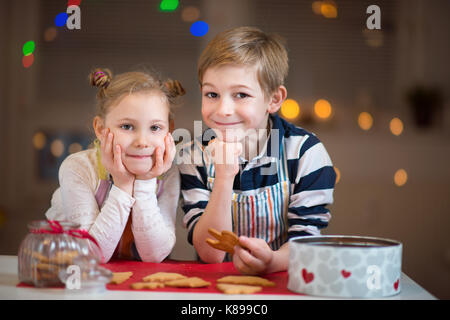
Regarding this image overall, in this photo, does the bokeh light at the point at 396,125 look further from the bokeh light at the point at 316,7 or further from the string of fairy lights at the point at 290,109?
the bokeh light at the point at 316,7

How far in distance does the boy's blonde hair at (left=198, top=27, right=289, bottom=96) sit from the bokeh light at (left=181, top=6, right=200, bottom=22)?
5.56ft

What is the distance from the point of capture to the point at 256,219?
1.14 meters

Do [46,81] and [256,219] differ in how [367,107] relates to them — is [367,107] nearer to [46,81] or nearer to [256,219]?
[46,81]

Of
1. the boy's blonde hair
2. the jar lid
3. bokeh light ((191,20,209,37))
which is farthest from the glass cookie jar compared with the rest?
bokeh light ((191,20,209,37))

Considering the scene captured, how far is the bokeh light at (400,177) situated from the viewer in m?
2.79

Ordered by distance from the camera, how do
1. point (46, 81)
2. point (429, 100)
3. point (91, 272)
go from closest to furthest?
point (91, 272) < point (429, 100) < point (46, 81)

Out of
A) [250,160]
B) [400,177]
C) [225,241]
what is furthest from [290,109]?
[225,241]

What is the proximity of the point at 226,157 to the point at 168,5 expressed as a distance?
6.19 ft

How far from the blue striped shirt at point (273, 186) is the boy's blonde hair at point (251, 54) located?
12 cm

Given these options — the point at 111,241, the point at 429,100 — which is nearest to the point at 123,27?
the point at 429,100

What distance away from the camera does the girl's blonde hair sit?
1.12 metres

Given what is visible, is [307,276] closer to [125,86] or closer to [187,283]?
[187,283]

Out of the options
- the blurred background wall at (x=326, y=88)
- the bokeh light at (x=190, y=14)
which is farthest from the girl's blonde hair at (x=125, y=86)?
the bokeh light at (x=190, y=14)

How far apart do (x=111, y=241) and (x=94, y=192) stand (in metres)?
0.14
